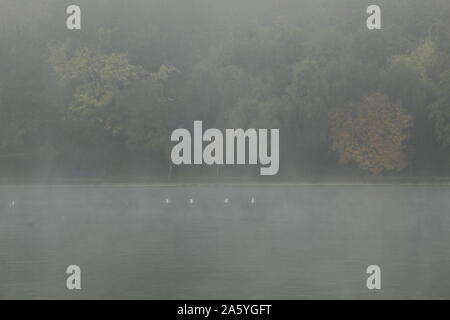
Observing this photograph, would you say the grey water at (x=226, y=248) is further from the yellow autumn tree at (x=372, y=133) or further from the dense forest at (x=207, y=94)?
the dense forest at (x=207, y=94)

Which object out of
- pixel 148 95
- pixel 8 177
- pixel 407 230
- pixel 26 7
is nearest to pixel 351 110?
pixel 148 95

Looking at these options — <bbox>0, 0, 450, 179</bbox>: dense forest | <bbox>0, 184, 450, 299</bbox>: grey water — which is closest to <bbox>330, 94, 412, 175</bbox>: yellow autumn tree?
<bbox>0, 0, 450, 179</bbox>: dense forest

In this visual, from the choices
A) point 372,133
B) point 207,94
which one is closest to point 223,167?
point 207,94

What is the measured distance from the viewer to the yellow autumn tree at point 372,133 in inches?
3519

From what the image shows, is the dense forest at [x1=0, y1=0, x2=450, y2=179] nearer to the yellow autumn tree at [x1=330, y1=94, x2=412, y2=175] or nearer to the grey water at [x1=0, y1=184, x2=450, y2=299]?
the yellow autumn tree at [x1=330, y1=94, x2=412, y2=175]

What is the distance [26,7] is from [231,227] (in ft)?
295

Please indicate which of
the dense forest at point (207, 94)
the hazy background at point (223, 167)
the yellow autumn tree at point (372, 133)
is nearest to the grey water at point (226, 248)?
the hazy background at point (223, 167)

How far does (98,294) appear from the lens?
19.7 metres

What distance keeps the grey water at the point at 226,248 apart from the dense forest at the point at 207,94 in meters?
31.5

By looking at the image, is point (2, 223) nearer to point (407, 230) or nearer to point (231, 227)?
point (231, 227)

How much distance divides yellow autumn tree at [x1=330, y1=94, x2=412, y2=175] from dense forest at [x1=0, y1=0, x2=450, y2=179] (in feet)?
0.37

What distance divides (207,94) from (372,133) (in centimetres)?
1556

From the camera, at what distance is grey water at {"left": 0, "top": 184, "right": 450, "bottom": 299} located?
20.6 m

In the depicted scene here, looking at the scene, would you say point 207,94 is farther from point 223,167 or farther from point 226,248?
point 226,248
